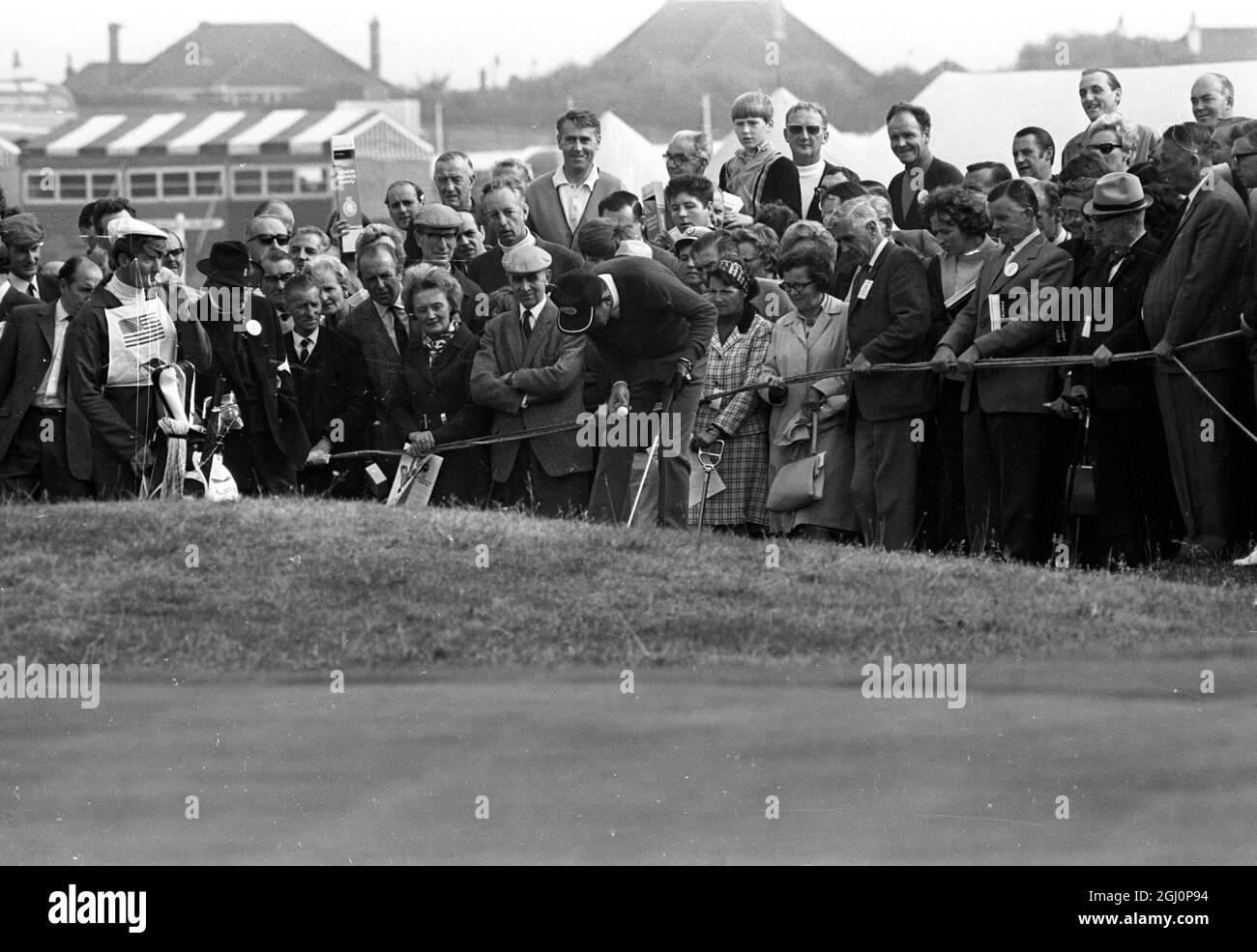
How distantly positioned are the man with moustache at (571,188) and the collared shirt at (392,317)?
1.69m

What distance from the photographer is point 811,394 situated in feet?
43.6

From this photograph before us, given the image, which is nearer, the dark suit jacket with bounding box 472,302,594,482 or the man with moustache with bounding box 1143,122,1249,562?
the man with moustache with bounding box 1143,122,1249,562

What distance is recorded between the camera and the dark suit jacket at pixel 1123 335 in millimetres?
12344

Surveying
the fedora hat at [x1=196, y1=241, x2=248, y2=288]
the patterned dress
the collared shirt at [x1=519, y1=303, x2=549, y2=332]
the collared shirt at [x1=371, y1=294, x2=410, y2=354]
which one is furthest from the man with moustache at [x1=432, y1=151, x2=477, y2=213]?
the patterned dress

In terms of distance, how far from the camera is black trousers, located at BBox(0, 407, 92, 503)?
1412 cm

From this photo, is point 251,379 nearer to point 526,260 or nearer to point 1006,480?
point 526,260

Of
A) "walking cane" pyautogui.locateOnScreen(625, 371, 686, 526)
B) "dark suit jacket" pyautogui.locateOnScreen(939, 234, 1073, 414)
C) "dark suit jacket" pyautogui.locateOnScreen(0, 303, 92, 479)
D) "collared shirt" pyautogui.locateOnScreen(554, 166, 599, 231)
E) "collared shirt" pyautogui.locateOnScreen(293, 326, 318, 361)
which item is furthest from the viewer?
"collared shirt" pyautogui.locateOnScreen(554, 166, 599, 231)

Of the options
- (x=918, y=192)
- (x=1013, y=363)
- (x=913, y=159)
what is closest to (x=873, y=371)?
(x=1013, y=363)

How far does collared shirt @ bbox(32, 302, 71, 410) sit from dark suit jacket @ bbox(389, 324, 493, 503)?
2.18 metres

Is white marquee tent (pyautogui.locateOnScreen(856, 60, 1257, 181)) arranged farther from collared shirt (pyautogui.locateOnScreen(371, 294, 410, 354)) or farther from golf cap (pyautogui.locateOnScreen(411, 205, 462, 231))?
collared shirt (pyautogui.locateOnScreen(371, 294, 410, 354))

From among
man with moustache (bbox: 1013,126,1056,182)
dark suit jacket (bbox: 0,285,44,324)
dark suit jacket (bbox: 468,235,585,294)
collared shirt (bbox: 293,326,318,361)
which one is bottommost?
collared shirt (bbox: 293,326,318,361)

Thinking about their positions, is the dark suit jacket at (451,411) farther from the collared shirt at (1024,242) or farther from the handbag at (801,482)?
the collared shirt at (1024,242)

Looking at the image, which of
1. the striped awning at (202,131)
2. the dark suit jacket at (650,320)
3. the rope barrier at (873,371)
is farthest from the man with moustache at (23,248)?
the dark suit jacket at (650,320)

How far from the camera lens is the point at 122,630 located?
1113cm
